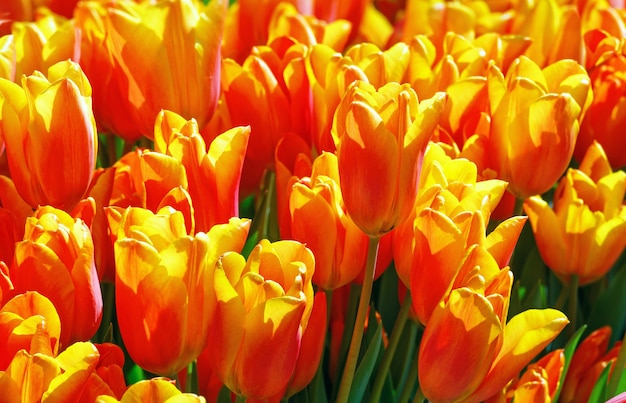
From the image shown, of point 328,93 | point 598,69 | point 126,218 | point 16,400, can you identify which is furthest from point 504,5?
point 16,400

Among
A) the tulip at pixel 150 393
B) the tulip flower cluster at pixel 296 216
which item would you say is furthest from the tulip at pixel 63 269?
the tulip at pixel 150 393

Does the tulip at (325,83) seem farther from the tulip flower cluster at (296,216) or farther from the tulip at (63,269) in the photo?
the tulip at (63,269)

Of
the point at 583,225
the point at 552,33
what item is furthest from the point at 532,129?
the point at 552,33

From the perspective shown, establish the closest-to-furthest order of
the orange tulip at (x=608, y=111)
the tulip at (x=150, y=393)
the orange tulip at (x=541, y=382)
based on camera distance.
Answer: the tulip at (x=150, y=393) < the orange tulip at (x=541, y=382) < the orange tulip at (x=608, y=111)

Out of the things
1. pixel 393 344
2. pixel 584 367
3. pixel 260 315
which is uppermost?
pixel 260 315

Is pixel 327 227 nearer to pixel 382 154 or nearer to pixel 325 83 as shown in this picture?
pixel 382 154

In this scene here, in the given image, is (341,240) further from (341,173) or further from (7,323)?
(7,323)
